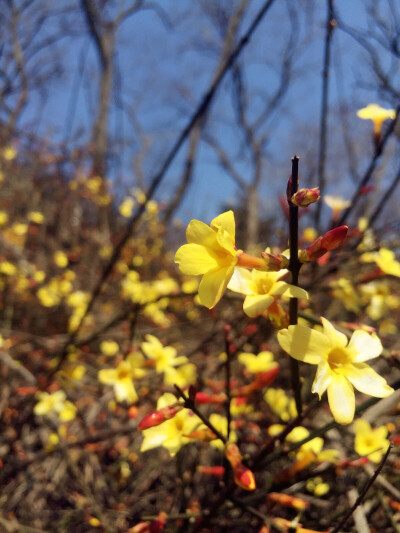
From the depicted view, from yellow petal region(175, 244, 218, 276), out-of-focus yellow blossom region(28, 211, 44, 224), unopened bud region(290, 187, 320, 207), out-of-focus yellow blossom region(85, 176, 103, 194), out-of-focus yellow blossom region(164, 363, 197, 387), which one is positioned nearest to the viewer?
unopened bud region(290, 187, 320, 207)

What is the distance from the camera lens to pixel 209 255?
0.68 metres

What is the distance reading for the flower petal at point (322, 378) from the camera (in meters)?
0.60

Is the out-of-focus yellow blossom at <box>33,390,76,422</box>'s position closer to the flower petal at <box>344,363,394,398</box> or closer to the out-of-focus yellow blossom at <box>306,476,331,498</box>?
the out-of-focus yellow blossom at <box>306,476,331,498</box>

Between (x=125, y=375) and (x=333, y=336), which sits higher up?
(x=333, y=336)

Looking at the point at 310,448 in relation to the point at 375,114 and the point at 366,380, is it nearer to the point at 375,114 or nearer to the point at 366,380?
the point at 366,380

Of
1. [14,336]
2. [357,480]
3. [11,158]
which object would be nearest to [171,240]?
[11,158]

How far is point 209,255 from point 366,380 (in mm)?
376

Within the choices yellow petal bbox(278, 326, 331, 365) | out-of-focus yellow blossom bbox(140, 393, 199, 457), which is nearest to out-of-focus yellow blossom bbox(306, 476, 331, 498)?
out-of-focus yellow blossom bbox(140, 393, 199, 457)

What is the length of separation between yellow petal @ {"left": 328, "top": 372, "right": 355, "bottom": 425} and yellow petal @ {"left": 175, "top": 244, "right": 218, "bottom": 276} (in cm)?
31

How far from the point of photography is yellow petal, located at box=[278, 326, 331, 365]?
0.62 m

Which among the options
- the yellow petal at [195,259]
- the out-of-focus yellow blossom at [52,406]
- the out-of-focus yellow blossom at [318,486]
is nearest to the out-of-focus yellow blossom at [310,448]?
the out-of-focus yellow blossom at [318,486]

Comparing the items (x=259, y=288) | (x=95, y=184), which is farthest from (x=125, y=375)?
(x=95, y=184)

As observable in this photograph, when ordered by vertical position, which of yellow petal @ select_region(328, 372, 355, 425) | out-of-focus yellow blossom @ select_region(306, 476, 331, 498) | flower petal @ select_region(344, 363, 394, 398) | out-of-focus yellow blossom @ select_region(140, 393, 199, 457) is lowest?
out-of-focus yellow blossom @ select_region(306, 476, 331, 498)

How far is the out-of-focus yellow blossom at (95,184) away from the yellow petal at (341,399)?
759 centimetres
